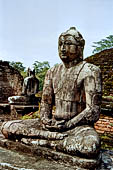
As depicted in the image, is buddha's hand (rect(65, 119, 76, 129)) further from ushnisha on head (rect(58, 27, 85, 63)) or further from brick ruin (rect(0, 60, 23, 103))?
brick ruin (rect(0, 60, 23, 103))

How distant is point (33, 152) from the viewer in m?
2.88

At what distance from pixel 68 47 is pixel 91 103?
942 millimetres

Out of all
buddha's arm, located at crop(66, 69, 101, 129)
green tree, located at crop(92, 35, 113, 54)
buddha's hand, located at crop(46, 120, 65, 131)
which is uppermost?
green tree, located at crop(92, 35, 113, 54)

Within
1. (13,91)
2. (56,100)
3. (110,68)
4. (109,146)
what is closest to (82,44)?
(56,100)

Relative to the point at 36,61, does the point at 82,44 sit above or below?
below

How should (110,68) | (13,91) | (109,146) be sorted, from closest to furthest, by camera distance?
1. (109,146)
2. (110,68)
3. (13,91)

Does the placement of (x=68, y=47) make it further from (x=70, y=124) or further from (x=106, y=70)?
(x=106, y=70)

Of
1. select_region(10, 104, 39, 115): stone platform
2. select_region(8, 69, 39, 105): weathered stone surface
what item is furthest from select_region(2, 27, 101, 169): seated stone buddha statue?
select_region(8, 69, 39, 105): weathered stone surface

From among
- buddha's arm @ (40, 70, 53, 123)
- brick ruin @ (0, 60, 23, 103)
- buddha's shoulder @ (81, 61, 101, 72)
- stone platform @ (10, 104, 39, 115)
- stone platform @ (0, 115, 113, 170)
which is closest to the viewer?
stone platform @ (0, 115, 113, 170)

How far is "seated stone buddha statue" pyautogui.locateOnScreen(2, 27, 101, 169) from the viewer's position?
289 cm

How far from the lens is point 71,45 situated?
3.17 meters

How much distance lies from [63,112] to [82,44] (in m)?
1.14

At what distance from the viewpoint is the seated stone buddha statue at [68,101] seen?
9.48 feet

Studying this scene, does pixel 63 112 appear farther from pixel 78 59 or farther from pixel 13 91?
pixel 13 91
